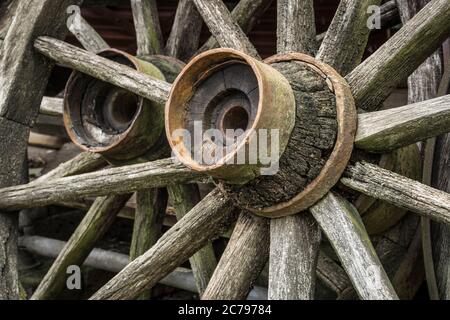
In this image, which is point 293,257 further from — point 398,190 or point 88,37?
point 88,37

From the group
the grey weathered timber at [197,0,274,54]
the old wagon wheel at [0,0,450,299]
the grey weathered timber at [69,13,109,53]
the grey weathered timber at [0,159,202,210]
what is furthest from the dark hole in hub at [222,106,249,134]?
the grey weathered timber at [69,13,109,53]

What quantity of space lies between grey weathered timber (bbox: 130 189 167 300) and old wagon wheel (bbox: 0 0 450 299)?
0.69m

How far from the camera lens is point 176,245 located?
215 cm

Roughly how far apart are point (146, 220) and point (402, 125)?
5.17 feet

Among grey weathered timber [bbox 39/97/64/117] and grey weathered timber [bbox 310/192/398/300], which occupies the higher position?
grey weathered timber [bbox 39/97/64/117]

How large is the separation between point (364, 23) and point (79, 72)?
1264 mm

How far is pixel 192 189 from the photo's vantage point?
9.55 ft

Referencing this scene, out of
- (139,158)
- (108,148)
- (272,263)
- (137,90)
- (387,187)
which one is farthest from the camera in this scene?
(139,158)

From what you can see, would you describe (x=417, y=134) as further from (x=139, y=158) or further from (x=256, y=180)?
(x=139, y=158)

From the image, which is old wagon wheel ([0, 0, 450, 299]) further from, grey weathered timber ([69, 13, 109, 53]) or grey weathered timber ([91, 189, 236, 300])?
grey weathered timber ([69, 13, 109, 53])

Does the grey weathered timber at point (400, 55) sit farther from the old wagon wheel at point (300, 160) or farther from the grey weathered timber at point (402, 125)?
the grey weathered timber at point (402, 125)

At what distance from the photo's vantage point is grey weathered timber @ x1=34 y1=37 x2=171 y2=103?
221cm

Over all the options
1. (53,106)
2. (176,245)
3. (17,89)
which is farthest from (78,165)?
(176,245)

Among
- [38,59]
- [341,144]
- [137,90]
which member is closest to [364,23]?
[341,144]
